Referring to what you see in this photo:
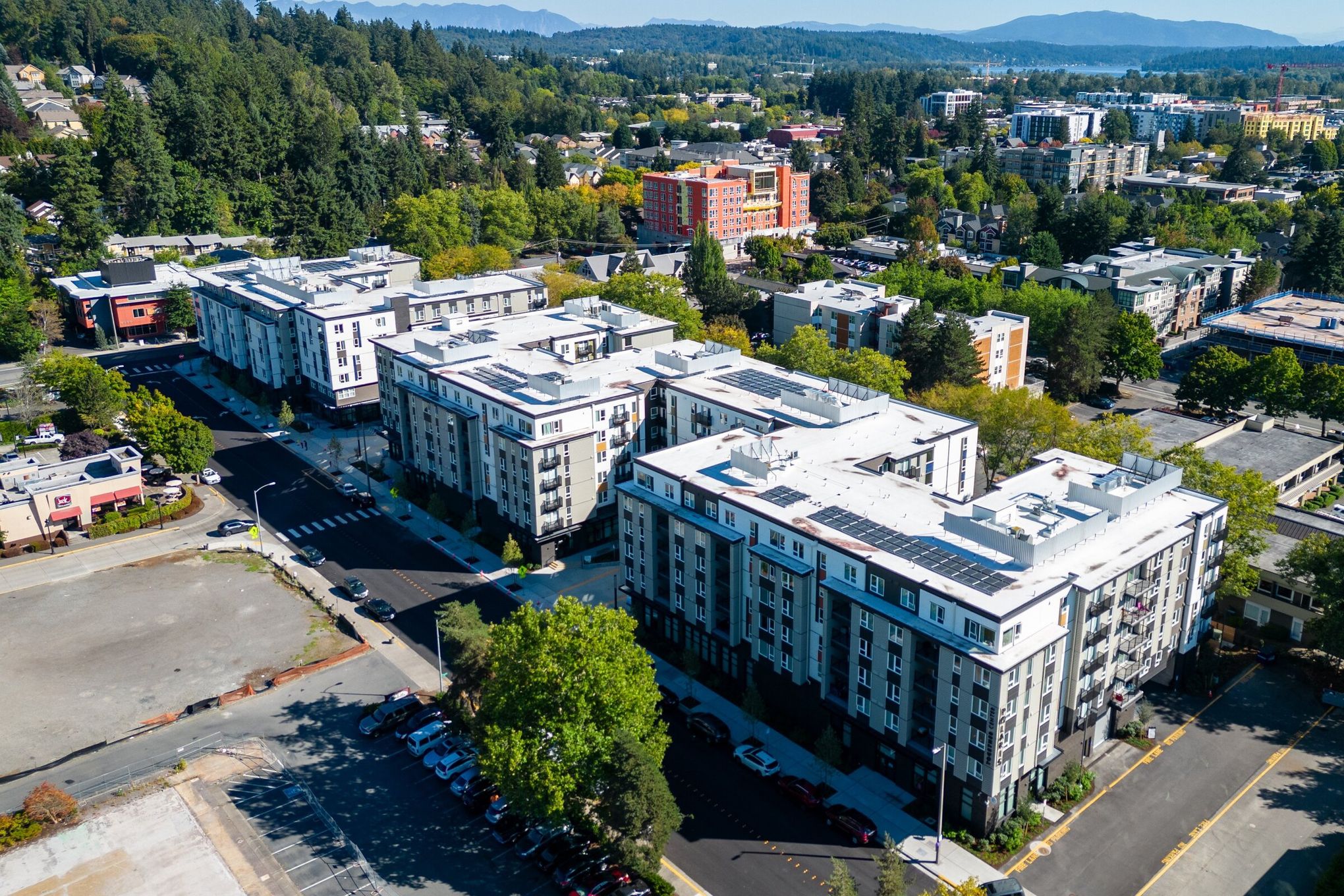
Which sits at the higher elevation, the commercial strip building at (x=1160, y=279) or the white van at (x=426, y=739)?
the commercial strip building at (x=1160, y=279)

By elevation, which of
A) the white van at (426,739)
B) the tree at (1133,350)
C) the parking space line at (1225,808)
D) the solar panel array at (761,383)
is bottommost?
the parking space line at (1225,808)

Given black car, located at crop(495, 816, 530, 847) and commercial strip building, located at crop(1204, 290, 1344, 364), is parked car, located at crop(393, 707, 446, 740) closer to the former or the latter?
black car, located at crop(495, 816, 530, 847)

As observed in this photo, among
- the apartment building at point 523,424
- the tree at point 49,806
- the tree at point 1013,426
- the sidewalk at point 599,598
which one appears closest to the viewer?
the sidewalk at point 599,598

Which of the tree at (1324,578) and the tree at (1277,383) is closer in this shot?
the tree at (1324,578)

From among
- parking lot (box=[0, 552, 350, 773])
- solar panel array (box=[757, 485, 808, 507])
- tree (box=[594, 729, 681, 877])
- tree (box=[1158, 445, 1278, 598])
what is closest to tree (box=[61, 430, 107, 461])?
parking lot (box=[0, 552, 350, 773])

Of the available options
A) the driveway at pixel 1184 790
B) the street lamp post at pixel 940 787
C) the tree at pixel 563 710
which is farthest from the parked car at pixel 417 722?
the driveway at pixel 1184 790

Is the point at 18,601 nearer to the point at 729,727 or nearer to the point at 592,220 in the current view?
the point at 729,727

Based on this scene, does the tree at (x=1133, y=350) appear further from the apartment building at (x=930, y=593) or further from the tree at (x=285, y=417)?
the tree at (x=285, y=417)
